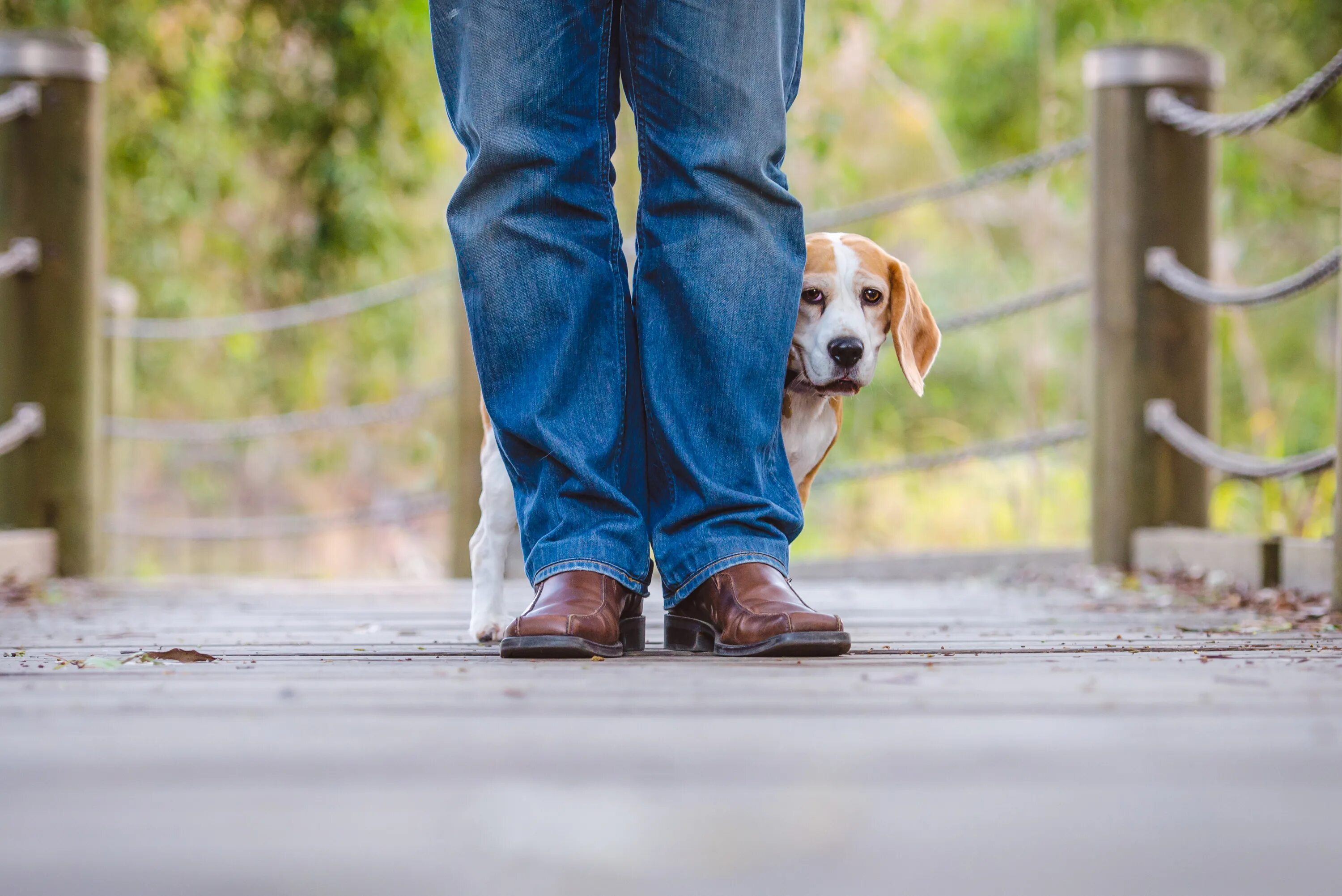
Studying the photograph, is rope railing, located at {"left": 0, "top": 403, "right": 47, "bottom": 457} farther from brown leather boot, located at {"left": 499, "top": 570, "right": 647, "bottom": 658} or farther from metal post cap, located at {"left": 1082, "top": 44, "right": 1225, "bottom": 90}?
metal post cap, located at {"left": 1082, "top": 44, "right": 1225, "bottom": 90}

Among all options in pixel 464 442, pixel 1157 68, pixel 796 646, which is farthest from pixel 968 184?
pixel 796 646

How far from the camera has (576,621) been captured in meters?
1.44

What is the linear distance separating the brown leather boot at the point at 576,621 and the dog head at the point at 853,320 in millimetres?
488

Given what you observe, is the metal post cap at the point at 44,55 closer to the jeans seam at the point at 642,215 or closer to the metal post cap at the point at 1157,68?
the jeans seam at the point at 642,215

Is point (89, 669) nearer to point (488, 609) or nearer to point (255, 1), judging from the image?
point (488, 609)

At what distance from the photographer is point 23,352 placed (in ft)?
10.1

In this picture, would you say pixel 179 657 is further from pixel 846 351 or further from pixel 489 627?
pixel 846 351

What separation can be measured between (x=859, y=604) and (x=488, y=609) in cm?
72

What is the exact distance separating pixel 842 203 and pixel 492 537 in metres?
6.95

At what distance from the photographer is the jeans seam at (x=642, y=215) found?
162 cm

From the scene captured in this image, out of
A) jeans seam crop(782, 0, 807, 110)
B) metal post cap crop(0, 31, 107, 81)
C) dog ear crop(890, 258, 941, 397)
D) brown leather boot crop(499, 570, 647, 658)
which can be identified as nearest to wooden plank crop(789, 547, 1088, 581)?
dog ear crop(890, 258, 941, 397)

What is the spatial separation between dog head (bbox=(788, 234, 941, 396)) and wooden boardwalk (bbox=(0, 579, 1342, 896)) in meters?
0.66

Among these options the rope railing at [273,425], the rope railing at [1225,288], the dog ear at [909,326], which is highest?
the rope railing at [1225,288]

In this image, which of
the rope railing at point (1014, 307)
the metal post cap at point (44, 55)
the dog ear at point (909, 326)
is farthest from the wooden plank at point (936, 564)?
the metal post cap at point (44, 55)
